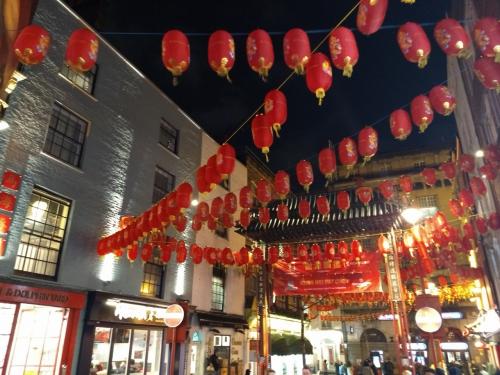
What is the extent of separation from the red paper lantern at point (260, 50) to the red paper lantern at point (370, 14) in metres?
1.77

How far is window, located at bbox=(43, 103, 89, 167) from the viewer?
43.0 feet

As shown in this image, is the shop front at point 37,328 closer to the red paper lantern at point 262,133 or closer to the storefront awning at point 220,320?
the storefront awning at point 220,320

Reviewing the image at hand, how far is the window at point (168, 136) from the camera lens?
19.3 meters

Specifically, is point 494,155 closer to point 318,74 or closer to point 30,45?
point 318,74

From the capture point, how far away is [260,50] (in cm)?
713

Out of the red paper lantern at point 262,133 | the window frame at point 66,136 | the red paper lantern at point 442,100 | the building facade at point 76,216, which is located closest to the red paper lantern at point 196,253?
the building facade at point 76,216

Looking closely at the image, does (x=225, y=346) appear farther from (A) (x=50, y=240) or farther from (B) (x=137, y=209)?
(A) (x=50, y=240)

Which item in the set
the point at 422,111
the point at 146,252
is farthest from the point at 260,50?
the point at 146,252

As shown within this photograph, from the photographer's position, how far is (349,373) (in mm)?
27438

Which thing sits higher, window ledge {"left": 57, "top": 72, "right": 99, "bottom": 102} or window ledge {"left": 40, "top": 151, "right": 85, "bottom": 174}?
window ledge {"left": 57, "top": 72, "right": 99, "bottom": 102}

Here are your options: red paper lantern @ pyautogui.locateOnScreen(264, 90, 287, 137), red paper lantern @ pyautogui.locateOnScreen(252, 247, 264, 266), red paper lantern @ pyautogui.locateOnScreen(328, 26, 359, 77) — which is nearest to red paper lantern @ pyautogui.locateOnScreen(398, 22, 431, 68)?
red paper lantern @ pyautogui.locateOnScreen(328, 26, 359, 77)

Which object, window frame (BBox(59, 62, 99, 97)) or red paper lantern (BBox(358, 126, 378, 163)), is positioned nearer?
red paper lantern (BBox(358, 126, 378, 163))

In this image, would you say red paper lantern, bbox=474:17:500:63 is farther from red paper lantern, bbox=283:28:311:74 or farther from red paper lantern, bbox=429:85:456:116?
red paper lantern, bbox=283:28:311:74

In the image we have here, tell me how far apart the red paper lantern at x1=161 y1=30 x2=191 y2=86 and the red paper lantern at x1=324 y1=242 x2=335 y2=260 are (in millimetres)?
12045
